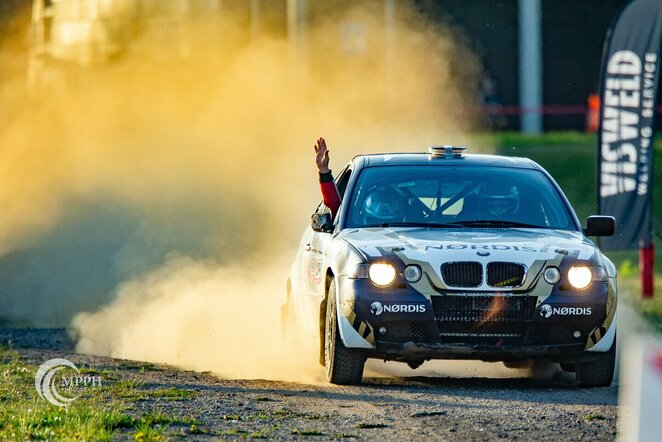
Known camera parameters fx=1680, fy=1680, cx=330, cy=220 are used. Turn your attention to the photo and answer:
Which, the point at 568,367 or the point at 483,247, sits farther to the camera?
the point at 568,367

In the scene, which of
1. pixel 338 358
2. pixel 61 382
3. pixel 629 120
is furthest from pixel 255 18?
pixel 338 358

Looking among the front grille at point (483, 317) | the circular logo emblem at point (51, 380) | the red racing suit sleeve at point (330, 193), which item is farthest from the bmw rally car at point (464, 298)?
the circular logo emblem at point (51, 380)

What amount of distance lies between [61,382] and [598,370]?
10.8 ft

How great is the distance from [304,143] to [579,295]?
13739 mm

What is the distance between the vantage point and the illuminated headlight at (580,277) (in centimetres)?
992

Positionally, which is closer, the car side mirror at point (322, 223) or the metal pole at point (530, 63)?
the car side mirror at point (322, 223)

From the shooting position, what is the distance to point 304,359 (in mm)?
11531

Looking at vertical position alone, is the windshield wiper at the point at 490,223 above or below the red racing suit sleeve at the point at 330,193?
below

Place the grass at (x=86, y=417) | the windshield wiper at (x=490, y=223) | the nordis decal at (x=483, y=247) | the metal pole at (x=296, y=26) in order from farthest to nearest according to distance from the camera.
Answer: the metal pole at (x=296, y=26), the windshield wiper at (x=490, y=223), the nordis decal at (x=483, y=247), the grass at (x=86, y=417)

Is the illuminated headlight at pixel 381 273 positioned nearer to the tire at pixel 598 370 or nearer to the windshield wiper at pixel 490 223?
the windshield wiper at pixel 490 223

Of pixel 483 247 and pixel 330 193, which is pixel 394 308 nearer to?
pixel 483 247

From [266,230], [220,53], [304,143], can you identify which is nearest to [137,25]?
[220,53]

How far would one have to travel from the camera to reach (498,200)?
11.1 meters

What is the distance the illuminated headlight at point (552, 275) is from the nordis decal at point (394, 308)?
76 centimetres
